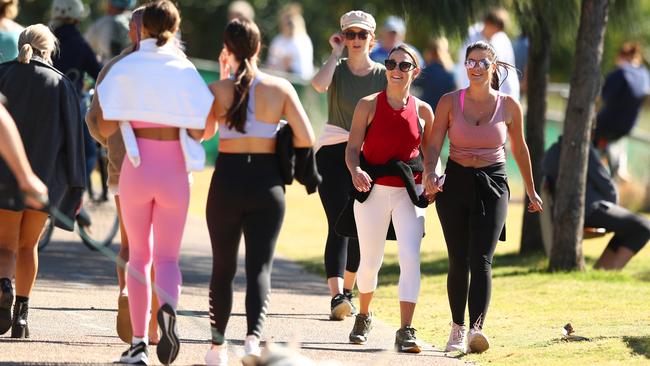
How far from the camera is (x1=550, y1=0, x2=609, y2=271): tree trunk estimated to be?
1211cm

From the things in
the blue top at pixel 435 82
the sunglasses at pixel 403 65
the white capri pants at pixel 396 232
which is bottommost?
the white capri pants at pixel 396 232

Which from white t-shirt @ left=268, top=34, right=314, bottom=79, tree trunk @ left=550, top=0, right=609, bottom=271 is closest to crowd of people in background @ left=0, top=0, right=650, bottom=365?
tree trunk @ left=550, top=0, right=609, bottom=271

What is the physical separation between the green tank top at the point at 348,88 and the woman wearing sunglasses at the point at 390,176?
1.03m

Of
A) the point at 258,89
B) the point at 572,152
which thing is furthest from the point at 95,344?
the point at 572,152

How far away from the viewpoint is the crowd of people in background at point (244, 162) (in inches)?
281

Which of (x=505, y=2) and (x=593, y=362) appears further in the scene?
(x=505, y=2)

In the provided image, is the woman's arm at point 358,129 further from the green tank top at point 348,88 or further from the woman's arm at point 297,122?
the woman's arm at point 297,122

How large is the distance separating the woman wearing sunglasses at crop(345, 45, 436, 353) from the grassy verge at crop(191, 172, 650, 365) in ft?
1.99

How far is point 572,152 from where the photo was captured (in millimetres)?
12141

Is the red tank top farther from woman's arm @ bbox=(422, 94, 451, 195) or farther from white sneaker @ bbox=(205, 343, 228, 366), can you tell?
white sneaker @ bbox=(205, 343, 228, 366)

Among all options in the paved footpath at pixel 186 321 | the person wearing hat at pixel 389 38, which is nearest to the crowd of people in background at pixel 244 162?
the paved footpath at pixel 186 321

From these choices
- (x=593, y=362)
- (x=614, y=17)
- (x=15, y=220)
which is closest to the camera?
(x=593, y=362)

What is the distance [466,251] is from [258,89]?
1981 millimetres

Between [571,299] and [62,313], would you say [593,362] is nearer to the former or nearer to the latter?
[571,299]
